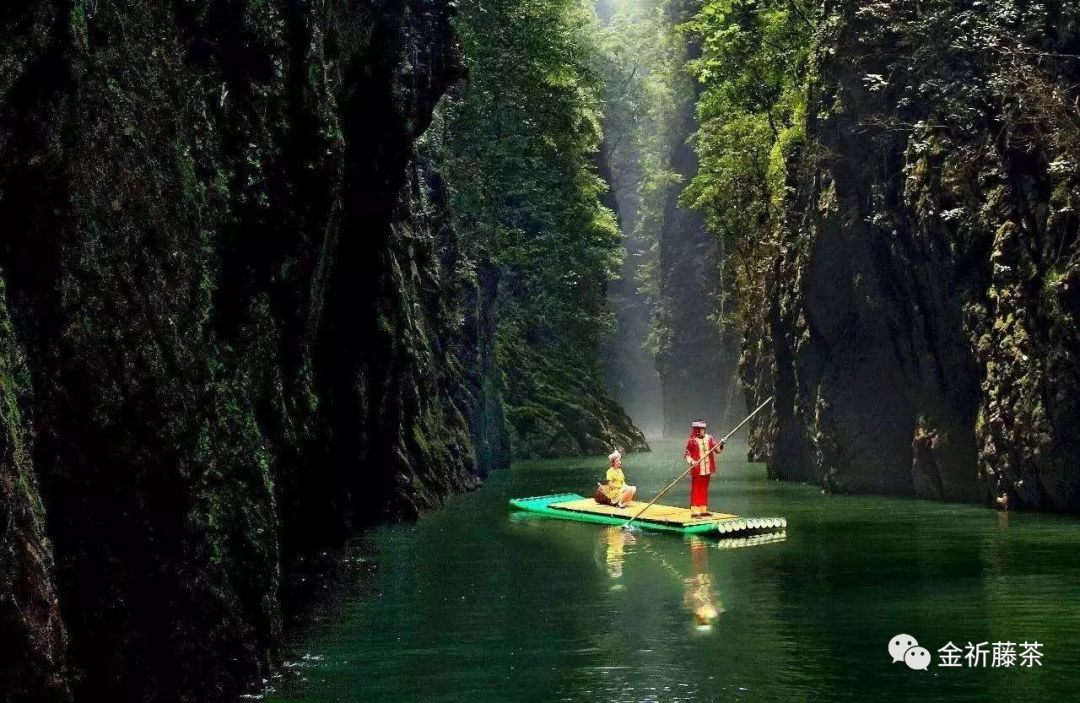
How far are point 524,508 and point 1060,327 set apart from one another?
35.3 ft

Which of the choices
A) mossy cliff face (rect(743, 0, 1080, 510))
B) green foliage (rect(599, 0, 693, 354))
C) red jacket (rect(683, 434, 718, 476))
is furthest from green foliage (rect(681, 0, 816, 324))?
green foliage (rect(599, 0, 693, 354))

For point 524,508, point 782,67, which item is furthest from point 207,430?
point 782,67

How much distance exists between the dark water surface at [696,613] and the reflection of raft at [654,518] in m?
0.32

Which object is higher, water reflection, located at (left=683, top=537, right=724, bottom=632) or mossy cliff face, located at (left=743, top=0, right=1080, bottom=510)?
mossy cliff face, located at (left=743, top=0, right=1080, bottom=510)

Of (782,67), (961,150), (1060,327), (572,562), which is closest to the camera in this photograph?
(572,562)

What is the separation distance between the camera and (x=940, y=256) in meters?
25.0

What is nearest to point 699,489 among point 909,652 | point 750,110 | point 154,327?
point 909,652

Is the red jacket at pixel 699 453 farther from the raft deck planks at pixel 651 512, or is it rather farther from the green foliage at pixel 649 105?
the green foliage at pixel 649 105

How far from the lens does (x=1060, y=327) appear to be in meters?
21.2

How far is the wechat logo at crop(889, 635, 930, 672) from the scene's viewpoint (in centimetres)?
1052

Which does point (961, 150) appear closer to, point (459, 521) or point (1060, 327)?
point (1060, 327)

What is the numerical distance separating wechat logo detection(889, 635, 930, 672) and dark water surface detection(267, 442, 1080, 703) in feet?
0.30

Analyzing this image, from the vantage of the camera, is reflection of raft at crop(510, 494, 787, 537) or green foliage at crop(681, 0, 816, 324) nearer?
reflection of raft at crop(510, 494, 787, 537)

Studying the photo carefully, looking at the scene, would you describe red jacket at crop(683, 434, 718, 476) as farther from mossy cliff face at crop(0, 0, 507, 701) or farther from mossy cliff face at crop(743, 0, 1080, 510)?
mossy cliff face at crop(0, 0, 507, 701)
